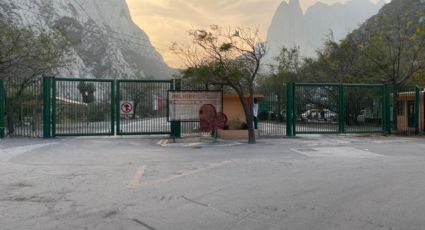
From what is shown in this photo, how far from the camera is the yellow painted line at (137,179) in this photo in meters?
8.95

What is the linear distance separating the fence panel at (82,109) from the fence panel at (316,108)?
8.47 m

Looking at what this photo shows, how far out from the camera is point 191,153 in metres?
14.5

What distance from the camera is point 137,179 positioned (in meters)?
9.64

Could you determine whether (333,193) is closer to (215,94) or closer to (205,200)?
(205,200)

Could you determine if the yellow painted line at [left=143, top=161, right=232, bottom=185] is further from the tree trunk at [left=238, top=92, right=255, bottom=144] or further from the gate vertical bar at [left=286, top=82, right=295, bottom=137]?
the gate vertical bar at [left=286, top=82, right=295, bottom=137]

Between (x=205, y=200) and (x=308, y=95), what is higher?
(x=308, y=95)

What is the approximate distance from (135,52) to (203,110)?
399 feet

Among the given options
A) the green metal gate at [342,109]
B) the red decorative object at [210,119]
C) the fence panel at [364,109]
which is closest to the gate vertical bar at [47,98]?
the red decorative object at [210,119]

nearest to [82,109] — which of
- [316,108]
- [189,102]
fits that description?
[189,102]

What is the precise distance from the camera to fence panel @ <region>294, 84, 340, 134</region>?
21.5m

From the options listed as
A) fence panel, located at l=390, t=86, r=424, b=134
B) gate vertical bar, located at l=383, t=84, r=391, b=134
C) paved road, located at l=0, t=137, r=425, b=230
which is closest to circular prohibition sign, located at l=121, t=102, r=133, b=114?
paved road, located at l=0, t=137, r=425, b=230

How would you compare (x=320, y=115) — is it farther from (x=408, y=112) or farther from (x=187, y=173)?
(x=187, y=173)

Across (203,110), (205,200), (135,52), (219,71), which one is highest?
(135,52)

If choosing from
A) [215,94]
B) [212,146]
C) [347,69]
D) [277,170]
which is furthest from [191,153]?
[347,69]
